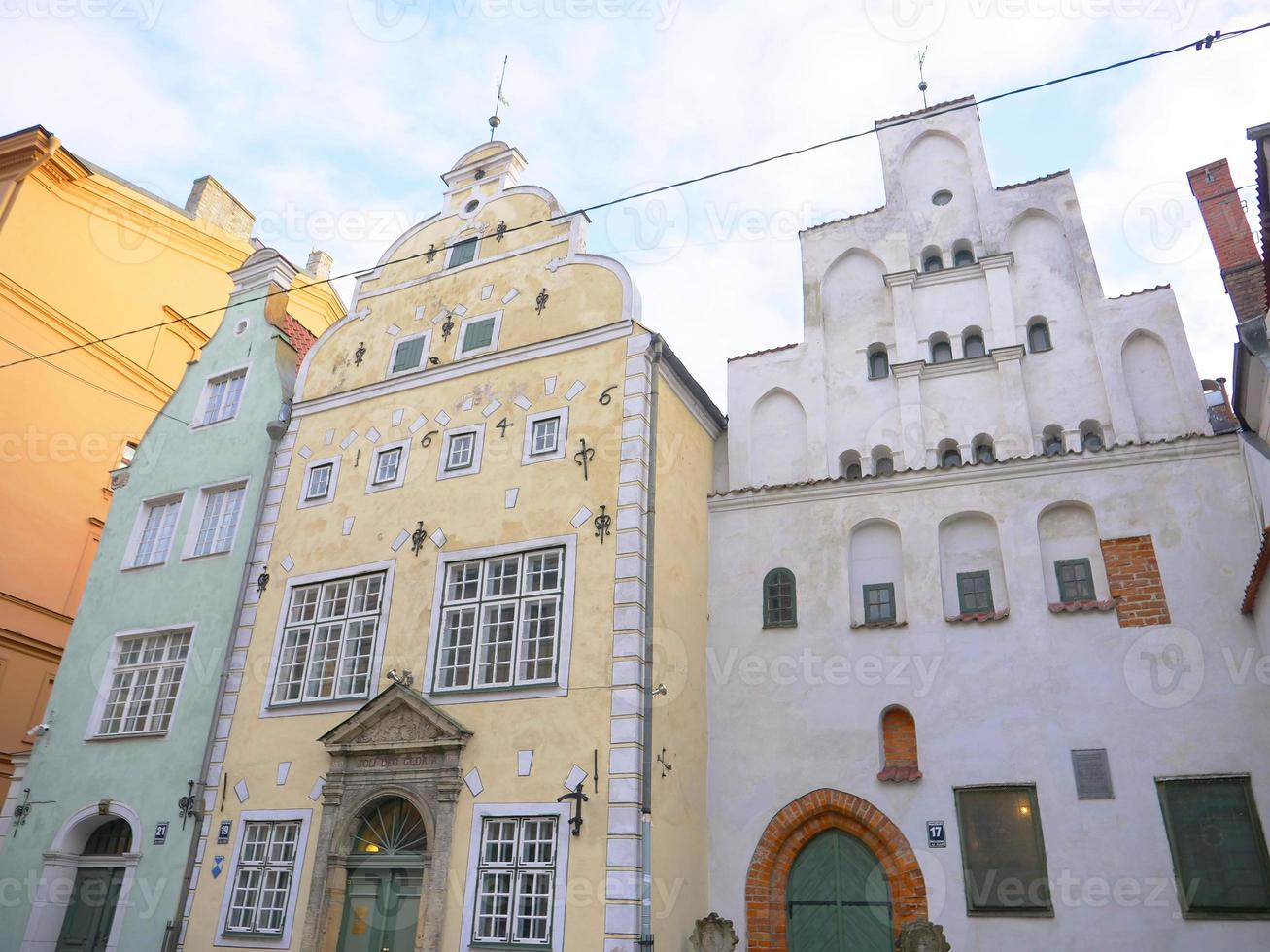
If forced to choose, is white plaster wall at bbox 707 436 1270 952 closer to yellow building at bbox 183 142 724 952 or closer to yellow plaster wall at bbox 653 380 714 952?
yellow plaster wall at bbox 653 380 714 952

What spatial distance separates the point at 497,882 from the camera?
12016mm

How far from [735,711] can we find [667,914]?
3041mm

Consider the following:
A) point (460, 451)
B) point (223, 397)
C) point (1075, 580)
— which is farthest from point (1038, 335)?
point (223, 397)

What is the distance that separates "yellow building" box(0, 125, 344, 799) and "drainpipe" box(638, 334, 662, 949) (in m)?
11.0

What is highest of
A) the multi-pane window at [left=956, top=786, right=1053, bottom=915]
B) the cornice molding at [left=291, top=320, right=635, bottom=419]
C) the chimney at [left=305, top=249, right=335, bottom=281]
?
the chimney at [left=305, top=249, right=335, bottom=281]

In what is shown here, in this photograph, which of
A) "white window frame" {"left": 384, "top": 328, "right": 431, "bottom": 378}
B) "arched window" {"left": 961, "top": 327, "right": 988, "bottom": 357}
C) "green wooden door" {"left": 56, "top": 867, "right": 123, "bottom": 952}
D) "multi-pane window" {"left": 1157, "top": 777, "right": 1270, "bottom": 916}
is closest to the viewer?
"multi-pane window" {"left": 1157, "top": 777, "right": 1270, "bottom": 916}

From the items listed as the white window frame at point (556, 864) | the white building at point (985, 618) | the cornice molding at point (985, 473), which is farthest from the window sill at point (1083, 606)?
the white window frame at point (556, 864)

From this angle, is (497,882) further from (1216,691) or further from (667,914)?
(1216,691)

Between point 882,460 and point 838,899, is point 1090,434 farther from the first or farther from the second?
point 838,899

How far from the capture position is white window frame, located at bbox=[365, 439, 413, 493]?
618 inches

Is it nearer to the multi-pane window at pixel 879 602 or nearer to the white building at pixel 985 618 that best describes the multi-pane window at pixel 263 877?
the white building at pixel 985 618

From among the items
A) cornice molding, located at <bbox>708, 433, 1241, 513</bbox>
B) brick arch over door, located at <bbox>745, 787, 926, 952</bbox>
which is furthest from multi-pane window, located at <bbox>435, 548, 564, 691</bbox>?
brick arch over door, located at <bbox>745, 787, 926, 952</bbox>

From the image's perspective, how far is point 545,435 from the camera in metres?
14.8

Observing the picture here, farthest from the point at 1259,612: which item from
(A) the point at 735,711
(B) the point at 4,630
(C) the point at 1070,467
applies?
(B) the point at 4,630
